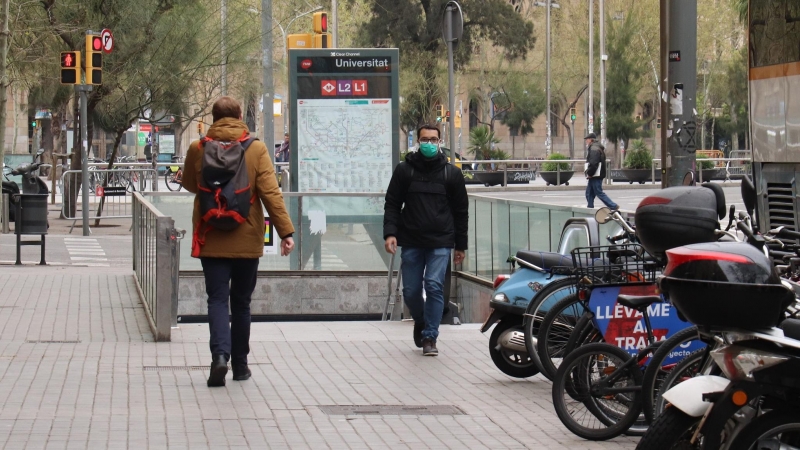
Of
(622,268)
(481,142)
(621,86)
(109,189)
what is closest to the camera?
(622,268)

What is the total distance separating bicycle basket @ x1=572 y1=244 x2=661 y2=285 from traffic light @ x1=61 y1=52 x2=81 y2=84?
15.6 metres

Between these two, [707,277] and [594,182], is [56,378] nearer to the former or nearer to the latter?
[707,277]

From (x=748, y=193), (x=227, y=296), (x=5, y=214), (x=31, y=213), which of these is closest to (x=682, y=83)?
(x=748, y=193)

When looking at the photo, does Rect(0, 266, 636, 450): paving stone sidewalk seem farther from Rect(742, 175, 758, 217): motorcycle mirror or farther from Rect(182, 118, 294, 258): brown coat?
Rect(742, 175, 758, 217): motorcycle mirror

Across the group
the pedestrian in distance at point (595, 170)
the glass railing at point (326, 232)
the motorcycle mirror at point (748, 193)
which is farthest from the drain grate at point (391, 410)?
the pedestrian in distance at point (595, 170)

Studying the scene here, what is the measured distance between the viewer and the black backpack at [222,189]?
25.2 feet

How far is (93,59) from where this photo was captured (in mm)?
21344

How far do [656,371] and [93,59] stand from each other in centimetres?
1713

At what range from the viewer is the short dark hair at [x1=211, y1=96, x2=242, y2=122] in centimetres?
795

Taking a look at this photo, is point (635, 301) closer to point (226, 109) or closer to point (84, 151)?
point (226, 109)

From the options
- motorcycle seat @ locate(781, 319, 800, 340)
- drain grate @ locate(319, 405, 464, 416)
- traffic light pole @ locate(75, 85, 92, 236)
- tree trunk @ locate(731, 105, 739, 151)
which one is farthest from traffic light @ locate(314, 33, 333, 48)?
tree trunk @ locate(731, 105, 739, 151)

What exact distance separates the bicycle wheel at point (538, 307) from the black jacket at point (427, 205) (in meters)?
1.55

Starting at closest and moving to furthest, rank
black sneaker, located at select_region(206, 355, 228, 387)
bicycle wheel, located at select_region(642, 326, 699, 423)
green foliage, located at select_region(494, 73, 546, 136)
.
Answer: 1. bicycle wheel, located at select_region(642, 326, 699, 423)
2. black sneaker, located at select_region(206, 355, 228, 387)
3. green foliage, located at select_region(494, 73, 546, 136)

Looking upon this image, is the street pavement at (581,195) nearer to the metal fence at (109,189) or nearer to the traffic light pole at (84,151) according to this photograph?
the metal fence at (109,189)
